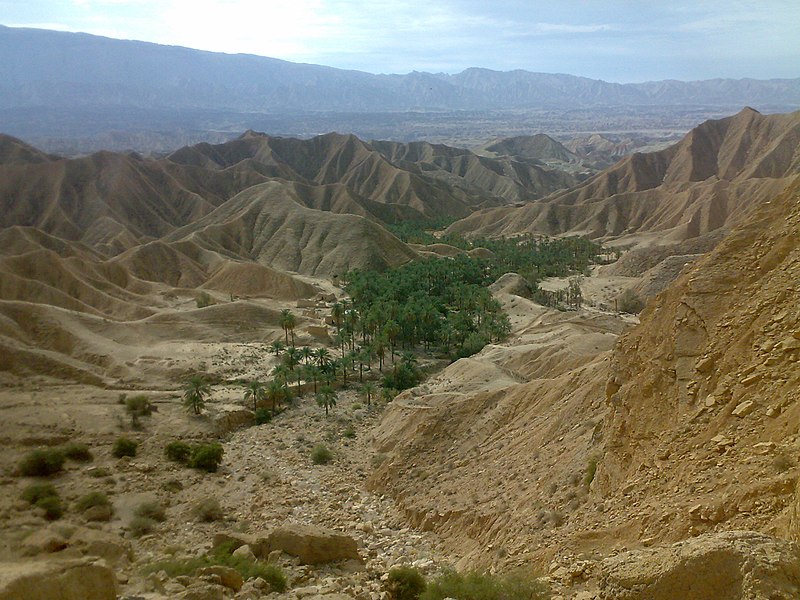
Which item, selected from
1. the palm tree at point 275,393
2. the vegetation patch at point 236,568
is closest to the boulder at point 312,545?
the vegetation patch at point 236,568

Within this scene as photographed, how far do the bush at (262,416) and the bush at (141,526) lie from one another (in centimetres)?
1400

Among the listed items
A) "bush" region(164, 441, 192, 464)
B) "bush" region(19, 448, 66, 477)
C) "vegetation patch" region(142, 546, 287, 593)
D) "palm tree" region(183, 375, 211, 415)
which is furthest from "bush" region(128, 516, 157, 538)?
"palm tree" region(183, 375, 211, 415)

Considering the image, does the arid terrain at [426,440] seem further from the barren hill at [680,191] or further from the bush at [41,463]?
the barren hill at [680,191]

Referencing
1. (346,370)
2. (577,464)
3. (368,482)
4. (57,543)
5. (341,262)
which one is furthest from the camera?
(341,262)

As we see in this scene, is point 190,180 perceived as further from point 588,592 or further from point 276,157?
point 588,592

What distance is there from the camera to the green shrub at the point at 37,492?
24.0m

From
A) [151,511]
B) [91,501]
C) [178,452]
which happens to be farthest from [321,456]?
[91,501]

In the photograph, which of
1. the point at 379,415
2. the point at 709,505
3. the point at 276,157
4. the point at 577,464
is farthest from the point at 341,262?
the point at 276,157

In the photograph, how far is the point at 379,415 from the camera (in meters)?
37.7

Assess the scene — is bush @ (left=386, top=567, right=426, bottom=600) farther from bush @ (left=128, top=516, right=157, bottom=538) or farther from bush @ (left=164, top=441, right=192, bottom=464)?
bush @ (left=164, top=441, right=192, bottom=464)

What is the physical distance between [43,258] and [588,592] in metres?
67.3

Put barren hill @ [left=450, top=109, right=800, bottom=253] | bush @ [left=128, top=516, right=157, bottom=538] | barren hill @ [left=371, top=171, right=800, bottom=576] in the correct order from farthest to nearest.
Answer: barren hill @ [left=450, top=109, right=800, bottom=253]
bush @ [left=128, top=516, right=157, bottom=538]
barren hill @ [left=371, top=171, right=800, bottom=576]

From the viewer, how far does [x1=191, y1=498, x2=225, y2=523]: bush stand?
2439 centimetres

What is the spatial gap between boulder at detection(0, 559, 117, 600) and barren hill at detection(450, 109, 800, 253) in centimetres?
9237
